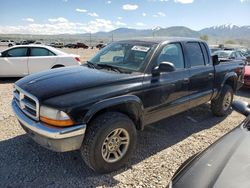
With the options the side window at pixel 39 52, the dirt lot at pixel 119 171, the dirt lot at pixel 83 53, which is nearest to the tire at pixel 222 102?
the dirt lot at pixel 119 171

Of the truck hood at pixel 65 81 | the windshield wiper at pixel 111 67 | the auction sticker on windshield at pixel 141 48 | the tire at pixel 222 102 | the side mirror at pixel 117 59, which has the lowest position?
the tire at pixel 222 102

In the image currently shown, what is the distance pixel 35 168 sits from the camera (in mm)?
3633

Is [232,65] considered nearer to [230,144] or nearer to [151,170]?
[151,170]

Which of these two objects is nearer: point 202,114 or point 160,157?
point 160,157

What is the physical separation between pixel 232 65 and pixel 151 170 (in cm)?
370

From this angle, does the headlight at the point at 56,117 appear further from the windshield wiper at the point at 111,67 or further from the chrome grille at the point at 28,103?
the windshield wiper at the point at 111,67

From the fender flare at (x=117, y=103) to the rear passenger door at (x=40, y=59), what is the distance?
21.8 ft

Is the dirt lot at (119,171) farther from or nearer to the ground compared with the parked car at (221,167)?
nearer to the ground

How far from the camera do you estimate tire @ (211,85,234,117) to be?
585cm

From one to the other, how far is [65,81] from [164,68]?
56.6 inches

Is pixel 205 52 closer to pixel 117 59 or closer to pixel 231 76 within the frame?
pixel 231 76

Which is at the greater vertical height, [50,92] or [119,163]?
[50,92]

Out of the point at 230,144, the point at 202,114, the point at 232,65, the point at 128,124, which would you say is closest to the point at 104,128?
the point at 128,124

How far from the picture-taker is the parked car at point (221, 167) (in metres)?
1.80
